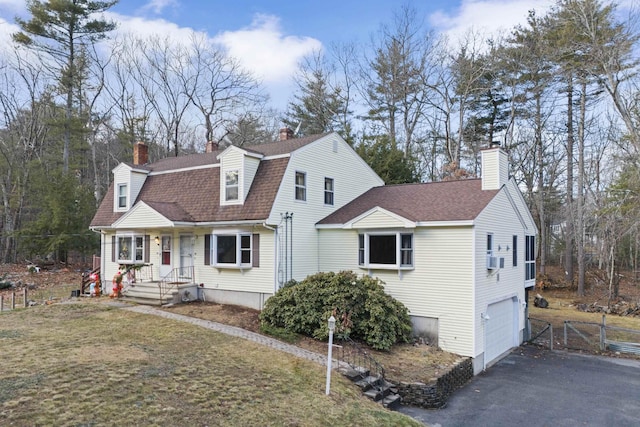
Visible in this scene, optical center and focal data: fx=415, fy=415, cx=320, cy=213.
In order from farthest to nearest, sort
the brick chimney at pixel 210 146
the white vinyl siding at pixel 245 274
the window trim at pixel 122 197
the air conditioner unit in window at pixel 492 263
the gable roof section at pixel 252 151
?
the brick chimney at pixel 210 146, the window trim at pixel 122 197, the gable roof section at pixel 252 151, the white vinyl siding at pixel 245 274, the air conditioner unit in window at pixel 492 263

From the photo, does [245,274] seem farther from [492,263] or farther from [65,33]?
[65,33]

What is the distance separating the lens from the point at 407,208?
14.8 m

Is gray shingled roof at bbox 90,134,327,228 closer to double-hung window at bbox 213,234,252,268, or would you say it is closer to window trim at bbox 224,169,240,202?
window trim at bbox 224,169,240,202

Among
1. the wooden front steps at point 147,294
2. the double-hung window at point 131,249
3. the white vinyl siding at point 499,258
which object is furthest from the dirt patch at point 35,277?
the white vinyl siding at point 499,258

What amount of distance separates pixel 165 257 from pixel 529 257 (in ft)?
51.0

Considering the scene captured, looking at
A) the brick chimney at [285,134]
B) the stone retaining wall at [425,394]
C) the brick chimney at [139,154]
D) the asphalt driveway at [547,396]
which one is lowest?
the asphalt driveway at [547,396]

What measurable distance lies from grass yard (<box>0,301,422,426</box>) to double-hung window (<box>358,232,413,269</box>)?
207 inches

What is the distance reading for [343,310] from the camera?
12273 millimetres

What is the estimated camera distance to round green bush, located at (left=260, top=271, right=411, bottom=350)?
12.2 meters

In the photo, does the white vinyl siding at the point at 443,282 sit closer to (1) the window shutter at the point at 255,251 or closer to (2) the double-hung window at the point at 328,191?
(2) the double-hung window at the point at 328,191

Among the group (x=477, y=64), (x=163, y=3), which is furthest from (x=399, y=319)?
(x=477, y=64)

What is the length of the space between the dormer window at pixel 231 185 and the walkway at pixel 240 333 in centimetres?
458

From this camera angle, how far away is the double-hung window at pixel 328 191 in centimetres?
1705

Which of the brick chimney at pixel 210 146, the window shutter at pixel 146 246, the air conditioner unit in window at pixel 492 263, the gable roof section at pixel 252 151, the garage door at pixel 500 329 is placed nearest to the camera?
the air conditioner unit in window at pixel 492 263
